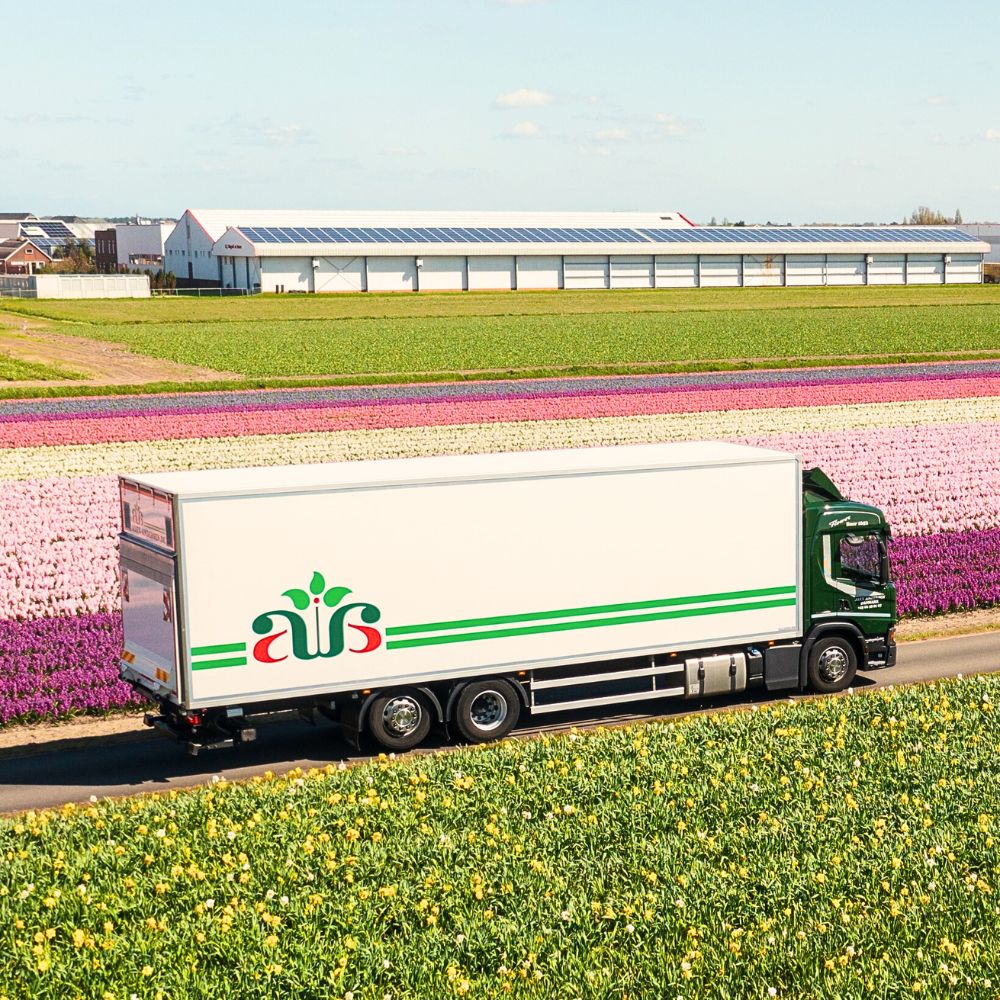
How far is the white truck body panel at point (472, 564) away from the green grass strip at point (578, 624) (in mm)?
20

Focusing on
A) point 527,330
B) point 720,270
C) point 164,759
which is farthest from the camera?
point 720,270

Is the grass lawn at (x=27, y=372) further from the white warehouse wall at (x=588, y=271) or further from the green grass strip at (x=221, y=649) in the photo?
the white warehouse wall at (x=588, y=271)

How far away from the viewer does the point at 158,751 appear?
60.5 ft

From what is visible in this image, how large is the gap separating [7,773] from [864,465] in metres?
24.6

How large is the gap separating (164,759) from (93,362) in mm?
55225

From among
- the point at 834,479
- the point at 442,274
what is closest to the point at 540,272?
the point at 442,274

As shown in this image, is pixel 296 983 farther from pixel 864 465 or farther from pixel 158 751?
pixel 864 465

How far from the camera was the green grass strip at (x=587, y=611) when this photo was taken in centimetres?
1762

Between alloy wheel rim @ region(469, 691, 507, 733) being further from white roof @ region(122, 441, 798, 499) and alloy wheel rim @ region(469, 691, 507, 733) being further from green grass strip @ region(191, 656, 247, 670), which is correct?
green grass strip @ region(191, 656, 247, 670)

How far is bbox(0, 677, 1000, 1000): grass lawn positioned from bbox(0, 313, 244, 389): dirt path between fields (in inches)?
1940

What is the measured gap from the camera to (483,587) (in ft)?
58.7

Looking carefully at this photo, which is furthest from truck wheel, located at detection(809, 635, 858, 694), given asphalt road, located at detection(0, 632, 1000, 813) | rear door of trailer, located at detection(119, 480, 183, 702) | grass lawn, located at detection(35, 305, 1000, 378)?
grass lawn, located at detection(35, 305, 1000, 378)

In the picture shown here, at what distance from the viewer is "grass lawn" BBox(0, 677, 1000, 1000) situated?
36.3 ft

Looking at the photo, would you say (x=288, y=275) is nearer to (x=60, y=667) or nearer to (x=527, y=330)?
(x=527, y=330)
